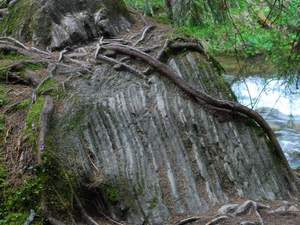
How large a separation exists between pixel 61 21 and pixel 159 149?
9.89ft

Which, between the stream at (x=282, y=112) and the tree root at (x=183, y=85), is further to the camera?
the stream at (x=282, y=112)

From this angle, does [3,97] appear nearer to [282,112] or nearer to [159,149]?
[159,149]

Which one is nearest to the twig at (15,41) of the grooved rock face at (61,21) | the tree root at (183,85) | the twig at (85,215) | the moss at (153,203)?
the grooved rock face at (61,21)

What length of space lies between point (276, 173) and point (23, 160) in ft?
11.8

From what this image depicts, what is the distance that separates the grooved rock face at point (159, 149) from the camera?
5.74m

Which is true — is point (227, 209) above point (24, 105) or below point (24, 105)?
below

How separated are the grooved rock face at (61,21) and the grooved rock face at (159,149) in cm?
144

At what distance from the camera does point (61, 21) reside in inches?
314

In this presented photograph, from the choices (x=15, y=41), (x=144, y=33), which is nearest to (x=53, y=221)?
(x=15, y=41)

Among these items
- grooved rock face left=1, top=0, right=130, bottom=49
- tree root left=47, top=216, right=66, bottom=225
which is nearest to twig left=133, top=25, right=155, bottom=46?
grooved rock face left=1, top=0, right=130, bottom=49

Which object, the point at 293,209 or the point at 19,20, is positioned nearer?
the point at 293,209

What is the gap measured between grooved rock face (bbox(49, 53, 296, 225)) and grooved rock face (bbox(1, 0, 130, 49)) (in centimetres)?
144

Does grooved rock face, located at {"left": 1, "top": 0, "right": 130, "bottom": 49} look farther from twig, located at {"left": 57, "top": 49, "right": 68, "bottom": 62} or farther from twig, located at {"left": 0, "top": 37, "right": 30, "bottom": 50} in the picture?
twig, located at {"left": 57, "top": 49, "right": 68, "bottom": 62}

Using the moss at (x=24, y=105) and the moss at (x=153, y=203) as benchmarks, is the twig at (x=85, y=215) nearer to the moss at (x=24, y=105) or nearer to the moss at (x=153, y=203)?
the moss at (x=153, y=203)
